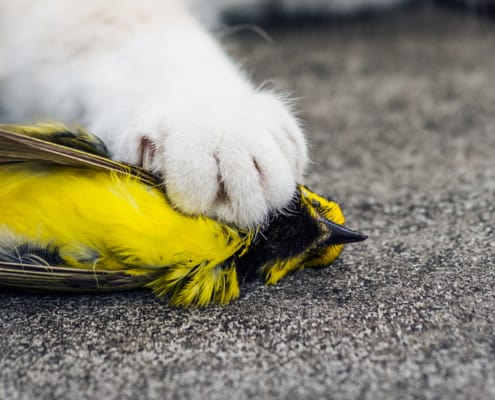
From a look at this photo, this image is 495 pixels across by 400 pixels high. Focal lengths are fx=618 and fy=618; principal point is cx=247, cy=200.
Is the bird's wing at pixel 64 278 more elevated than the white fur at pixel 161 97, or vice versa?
the white fur at pixel 161 97

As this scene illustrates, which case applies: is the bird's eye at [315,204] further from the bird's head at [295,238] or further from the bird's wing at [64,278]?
the bird's wing at [64,278]

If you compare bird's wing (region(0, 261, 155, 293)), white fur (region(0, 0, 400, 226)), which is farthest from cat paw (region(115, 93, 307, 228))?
bird's wing (region(0, 261, 155, 293))

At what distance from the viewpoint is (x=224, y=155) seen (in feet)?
2.59

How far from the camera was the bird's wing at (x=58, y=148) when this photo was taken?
0.72 metres

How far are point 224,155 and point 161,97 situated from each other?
26 cm

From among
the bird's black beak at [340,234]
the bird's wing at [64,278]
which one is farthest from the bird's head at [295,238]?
the bird's wing at [64,278]

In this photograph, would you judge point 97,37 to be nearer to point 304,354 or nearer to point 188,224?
point 188,224

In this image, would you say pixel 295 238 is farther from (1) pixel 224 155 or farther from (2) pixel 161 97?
(2) pixel 161 97

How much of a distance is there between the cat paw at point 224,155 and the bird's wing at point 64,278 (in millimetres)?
110

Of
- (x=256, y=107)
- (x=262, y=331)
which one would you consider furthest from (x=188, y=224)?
(x=256, y=107)

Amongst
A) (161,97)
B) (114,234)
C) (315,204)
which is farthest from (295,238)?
(161,97)

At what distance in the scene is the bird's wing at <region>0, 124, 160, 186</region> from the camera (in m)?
0.72

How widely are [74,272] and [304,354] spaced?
0.28m

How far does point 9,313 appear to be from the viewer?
75 centimetres
